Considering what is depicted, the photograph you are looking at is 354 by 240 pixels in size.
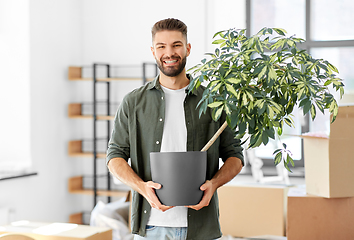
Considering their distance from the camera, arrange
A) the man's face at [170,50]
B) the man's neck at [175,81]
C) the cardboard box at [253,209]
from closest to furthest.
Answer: the man's face at [170,50]
the man's neck at [175,81]
the cardboard box at [253,209]

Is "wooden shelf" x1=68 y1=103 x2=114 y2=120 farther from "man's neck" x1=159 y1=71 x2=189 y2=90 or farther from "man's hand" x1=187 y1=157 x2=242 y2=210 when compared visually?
"man's hand" x1=187 y1=157 x2=242 y2=210

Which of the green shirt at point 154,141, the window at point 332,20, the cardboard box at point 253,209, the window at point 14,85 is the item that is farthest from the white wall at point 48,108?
the green shirt at point 154,141

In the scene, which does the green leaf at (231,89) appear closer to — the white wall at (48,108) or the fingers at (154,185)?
the fingers at (154,185)

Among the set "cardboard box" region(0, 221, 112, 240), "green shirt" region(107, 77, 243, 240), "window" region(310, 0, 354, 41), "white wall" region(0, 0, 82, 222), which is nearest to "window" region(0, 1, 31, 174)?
"white wall" region(0, 0, 82, 222)

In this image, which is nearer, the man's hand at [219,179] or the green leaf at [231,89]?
the green leaf at [231,89]

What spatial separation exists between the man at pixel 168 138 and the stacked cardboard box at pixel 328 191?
16.2 inches

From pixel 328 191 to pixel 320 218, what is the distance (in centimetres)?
12

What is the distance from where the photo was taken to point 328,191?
1744mm

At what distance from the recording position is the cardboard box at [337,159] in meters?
1.69

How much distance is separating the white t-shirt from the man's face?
12 cm

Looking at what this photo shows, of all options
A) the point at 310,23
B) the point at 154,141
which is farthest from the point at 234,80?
the point at 310,23

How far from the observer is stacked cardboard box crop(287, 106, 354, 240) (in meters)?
1.70

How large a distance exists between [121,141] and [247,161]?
2.84m

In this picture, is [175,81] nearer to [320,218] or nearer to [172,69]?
[172,69]
